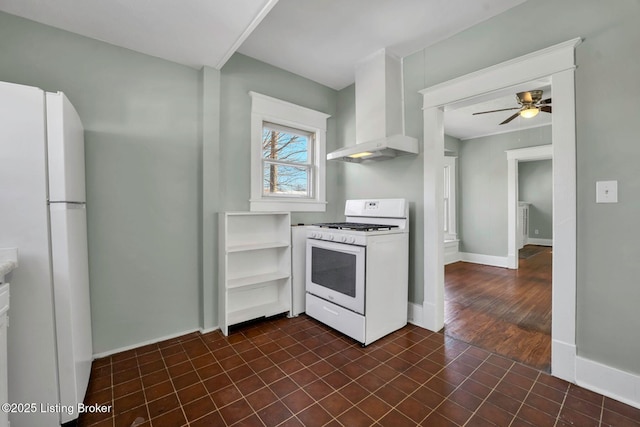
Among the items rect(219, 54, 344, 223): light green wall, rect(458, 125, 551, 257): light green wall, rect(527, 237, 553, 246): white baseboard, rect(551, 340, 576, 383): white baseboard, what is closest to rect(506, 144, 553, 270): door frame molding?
rect(458, 125, 551, 257): light green wall

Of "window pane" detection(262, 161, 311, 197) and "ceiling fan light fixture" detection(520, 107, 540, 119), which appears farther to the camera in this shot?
"ceiling fan light fixture" detection(520, 107, 540, 119)

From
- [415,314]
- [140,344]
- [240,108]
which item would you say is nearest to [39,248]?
[140,344]

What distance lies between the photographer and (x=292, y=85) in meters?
3.12

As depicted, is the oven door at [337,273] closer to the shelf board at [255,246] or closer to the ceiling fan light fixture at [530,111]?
the shelf board at [255,246]

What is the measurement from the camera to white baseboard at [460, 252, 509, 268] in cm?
523

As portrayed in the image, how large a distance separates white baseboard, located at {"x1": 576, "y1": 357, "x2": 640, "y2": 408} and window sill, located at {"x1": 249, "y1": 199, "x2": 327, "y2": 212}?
2563 millimetres

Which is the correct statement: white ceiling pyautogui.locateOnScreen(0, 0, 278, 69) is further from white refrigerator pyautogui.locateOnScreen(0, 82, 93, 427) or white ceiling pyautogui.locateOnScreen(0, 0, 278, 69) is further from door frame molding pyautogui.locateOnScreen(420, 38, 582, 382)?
door frame molding pyautogui.locateOnScreen(420, 38, 582, 382)

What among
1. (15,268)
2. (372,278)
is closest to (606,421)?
(372,278)

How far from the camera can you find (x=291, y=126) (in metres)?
3.14

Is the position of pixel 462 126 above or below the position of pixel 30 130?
above

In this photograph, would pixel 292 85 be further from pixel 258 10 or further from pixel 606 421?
pixel 606 421

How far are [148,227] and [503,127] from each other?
583cm

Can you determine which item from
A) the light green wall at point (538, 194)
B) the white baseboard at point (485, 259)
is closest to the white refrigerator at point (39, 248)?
the white baseboard at point (485, 259)

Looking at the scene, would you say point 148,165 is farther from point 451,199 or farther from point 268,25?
point 451,199
